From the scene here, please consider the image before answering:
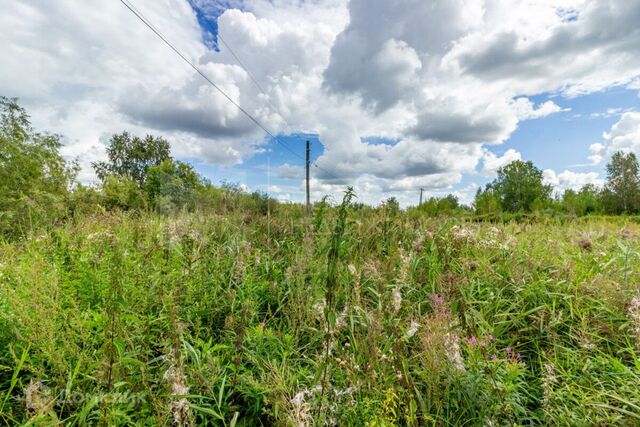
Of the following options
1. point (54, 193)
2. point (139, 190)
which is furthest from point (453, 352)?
point (139, 190)

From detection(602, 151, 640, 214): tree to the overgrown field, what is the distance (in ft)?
163

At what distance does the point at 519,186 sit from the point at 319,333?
50.8m

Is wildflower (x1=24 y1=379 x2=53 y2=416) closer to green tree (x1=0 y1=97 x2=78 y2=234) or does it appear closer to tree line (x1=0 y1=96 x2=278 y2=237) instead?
tree line (x1=0 y1=96 x2=278 y2=237)

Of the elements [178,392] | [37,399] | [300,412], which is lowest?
[300,412]

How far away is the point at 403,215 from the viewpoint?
530cm

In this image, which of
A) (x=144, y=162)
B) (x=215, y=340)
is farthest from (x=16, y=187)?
(x=144, y=162)

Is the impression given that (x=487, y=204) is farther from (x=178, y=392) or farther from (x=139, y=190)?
(x=178, y=392)

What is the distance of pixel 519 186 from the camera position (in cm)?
4412

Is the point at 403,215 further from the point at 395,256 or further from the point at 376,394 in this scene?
the point at 376,394

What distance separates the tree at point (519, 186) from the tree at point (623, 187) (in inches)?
275

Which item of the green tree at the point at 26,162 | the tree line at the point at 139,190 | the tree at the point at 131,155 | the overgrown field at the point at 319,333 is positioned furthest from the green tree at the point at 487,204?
the tree at the point at 131,155

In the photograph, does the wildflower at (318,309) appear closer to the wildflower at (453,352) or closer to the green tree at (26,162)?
the wildflower at (453,352)

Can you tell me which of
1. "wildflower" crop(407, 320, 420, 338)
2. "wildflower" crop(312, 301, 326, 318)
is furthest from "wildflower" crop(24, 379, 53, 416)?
"wildflower" crop(407, 320, 420, 338)

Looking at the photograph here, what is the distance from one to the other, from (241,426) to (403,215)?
4186 mm
